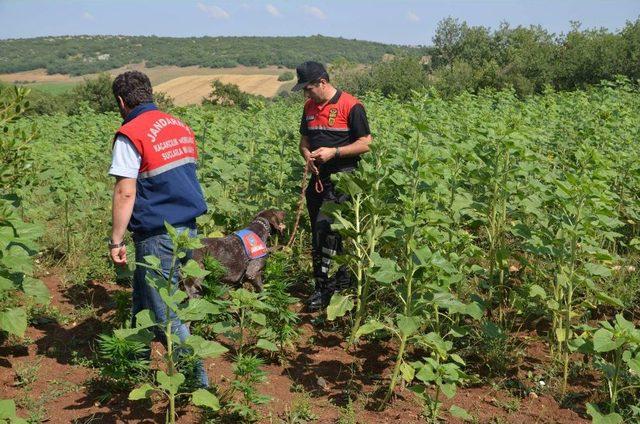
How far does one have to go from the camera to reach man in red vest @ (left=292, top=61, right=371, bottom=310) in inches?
194

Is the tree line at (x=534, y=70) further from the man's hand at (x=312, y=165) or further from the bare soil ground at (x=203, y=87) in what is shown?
the man's hand at (x=312, y=165)

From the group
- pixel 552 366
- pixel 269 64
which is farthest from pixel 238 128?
pixel 269 64

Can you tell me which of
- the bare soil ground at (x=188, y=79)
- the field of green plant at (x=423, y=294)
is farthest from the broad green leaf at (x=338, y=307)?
the bare soil ground at (x=188, y=79)

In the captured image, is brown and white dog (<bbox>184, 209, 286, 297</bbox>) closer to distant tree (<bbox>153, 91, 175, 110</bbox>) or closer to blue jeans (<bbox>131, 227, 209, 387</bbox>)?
blue jeans (<bbox>131, 227, 209, 387</bbox>)

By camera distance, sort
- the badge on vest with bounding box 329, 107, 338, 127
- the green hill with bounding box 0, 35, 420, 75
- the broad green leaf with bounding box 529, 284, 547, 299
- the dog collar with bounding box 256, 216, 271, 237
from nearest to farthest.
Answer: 1. the broad green leaf with bounding box 529, 284, 547, 299
2. the badge on vest with bounding box 329, 107, 338, 127
3. the dog collar with bounding box 256, 216, 271, 237
4. the green hill with bounding box 0, 35, 420, 75

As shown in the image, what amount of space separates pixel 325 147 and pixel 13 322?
2627mm

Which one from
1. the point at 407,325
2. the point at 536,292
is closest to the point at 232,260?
the point at 407,325

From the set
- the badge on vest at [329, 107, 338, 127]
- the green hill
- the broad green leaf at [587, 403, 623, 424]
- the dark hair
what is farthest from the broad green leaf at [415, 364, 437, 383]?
the green hill

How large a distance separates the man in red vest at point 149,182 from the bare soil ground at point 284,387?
23.1 inches

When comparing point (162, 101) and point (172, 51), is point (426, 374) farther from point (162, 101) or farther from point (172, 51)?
point (172, 51)

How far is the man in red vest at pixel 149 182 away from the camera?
11.1 ft

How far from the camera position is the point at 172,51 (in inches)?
4695

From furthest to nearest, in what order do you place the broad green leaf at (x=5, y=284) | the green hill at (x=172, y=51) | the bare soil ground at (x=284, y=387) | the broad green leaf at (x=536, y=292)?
the green hill at (x=172, y=51) → the broad green leaf at (x=536, y=292) → the bare soil ground at (x=284, y=387) → the broad green leaf at (x=5, y=284)

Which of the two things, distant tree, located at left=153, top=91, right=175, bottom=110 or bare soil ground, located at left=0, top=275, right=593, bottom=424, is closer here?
bare soil ground, located at left=0, top=275, right=593, bottom=424
